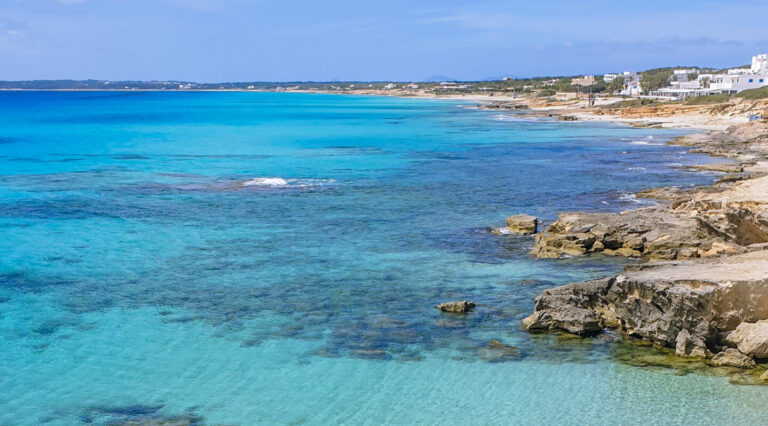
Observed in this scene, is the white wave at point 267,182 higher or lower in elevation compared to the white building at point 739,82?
lower

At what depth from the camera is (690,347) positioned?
17.2m

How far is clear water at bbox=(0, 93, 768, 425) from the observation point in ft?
50.8

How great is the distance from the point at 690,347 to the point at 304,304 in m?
10.2

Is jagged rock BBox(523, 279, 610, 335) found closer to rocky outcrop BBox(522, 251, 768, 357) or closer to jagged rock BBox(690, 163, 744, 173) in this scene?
rocky outcrop BBox(522, 251, 768, 357)

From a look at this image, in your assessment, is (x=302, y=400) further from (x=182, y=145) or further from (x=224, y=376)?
(x=182, y=145)

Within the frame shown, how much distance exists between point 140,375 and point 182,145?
5659 centimetres

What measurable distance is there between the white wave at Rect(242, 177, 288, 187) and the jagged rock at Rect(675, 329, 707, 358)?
2974cm

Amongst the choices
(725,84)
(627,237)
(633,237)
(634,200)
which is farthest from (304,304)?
(725,84)

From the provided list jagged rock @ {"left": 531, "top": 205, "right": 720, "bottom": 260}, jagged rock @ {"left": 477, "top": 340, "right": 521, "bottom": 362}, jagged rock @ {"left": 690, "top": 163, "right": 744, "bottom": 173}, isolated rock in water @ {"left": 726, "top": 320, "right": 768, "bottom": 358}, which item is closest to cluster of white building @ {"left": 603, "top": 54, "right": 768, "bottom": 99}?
jagged rock @ {"left": 690, "top": 163, "right": 744, "bottom": 173}

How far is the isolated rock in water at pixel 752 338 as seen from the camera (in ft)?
53.4

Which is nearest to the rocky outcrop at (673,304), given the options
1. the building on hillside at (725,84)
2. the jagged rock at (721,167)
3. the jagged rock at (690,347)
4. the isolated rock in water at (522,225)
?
the jagged rock at (690,347)

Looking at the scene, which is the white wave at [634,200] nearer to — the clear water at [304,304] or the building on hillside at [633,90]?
the clear water at [304,304]

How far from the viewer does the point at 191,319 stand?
2038 centimetres

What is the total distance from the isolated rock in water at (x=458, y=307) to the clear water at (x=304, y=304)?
0.48 m
